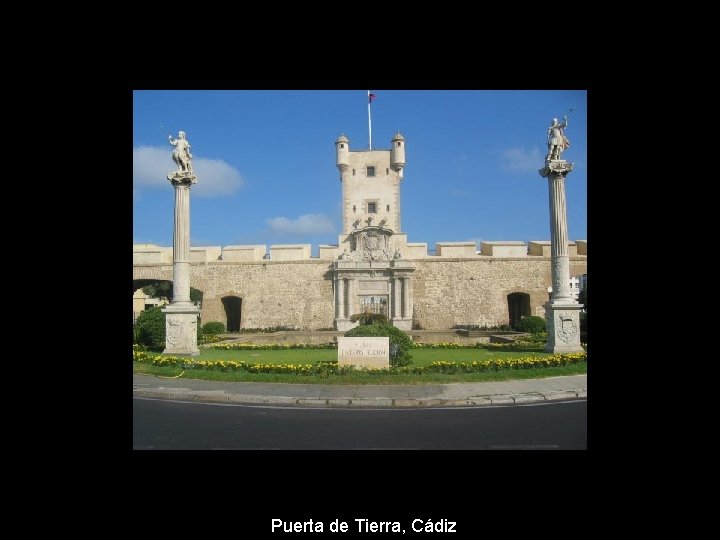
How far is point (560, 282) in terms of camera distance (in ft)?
52.7

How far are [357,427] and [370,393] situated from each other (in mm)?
2612

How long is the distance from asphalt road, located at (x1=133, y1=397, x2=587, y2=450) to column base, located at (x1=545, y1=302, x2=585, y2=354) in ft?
20.6

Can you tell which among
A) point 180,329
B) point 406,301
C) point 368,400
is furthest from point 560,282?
point 406,301

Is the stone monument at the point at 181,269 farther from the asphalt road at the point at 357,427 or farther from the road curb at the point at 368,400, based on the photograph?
the asphalt road at the point at 357,427

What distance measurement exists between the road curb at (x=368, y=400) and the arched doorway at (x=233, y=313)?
23.3 m

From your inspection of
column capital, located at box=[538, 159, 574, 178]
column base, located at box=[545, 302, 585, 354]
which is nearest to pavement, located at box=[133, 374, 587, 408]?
column base, located at box=[545, 302, 585, 354]

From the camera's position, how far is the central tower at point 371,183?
35.2 m

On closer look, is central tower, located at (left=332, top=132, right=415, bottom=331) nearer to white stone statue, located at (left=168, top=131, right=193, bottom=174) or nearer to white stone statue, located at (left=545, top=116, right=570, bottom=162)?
white stone statue, located at (left=168, top=131, right=193, bottom=174)

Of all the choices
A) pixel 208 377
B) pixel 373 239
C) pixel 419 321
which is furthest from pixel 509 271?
pixel 208 377

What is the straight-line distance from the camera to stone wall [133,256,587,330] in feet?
102

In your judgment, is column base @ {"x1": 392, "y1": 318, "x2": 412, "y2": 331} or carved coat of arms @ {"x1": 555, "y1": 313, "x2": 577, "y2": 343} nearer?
carved coat of arms @ {"x1": 555, "y1": 313, "x2": 577, "y2": 343}

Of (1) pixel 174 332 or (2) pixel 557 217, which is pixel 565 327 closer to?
(2) pixel 557 217

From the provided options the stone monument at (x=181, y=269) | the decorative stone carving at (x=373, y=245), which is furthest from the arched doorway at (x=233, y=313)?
the stone monument at (x=181, y=269)

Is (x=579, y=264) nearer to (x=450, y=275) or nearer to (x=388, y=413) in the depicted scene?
(x=450, y=275)
